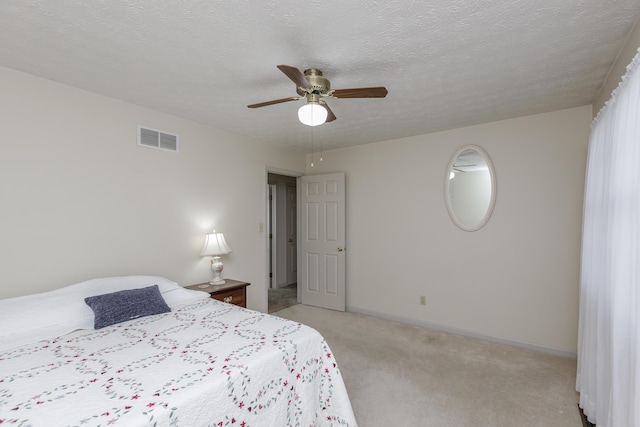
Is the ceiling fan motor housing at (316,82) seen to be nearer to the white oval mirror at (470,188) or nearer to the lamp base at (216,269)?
the lamp base at (216,269)

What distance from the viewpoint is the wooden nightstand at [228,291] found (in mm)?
3070

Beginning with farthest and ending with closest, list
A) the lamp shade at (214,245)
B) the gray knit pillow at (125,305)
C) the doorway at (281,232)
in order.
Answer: the doorway at (281,232) → the lamp shade at (214,245) → the gray knit pillow at (125,305)

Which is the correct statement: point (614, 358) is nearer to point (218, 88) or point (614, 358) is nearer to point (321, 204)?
point (218, 88)

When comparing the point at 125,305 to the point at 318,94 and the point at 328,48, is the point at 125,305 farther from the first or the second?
the point at 328,48

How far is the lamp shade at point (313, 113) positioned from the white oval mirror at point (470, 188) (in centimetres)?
229

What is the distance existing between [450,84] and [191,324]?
8.73 feet

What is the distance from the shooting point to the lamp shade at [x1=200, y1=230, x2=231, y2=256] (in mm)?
3243

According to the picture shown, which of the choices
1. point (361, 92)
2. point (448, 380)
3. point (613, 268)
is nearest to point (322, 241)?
point (448, 380)

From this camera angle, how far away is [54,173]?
7.79 feet

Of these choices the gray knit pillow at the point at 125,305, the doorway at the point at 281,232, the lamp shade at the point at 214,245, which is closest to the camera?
the gray knit pillow at the point at 125,305

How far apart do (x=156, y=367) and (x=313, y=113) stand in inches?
66.8

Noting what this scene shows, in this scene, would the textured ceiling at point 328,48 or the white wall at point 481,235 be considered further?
the white wall at point 481,235

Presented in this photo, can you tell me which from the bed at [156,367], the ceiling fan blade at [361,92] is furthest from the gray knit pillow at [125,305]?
the ceiling fan blade at [361,92]

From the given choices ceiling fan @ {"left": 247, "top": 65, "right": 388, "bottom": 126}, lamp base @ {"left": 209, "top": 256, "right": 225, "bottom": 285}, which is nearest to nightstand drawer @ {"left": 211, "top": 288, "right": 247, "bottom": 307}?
lamp base @ {"left": 209, "top": 256, "right": 225, "bottom": 285}
